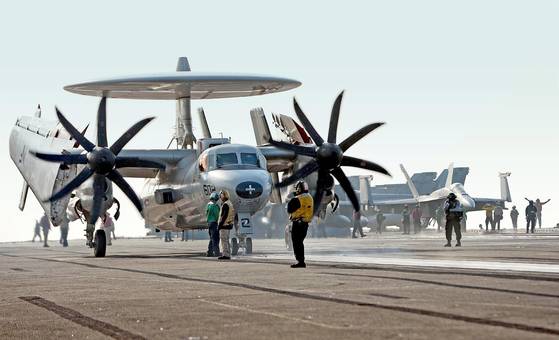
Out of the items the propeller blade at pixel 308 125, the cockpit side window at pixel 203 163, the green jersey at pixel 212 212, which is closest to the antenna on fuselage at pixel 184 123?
the cockpit side window at pixel 203 163

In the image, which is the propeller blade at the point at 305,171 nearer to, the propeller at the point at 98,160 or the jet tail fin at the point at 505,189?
the propeller at the point at 98,160

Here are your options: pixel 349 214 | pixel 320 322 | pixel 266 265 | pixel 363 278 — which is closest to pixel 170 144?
pixel 266 265

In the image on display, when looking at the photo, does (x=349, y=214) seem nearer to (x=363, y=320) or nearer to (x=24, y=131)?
(x=24, y=131)

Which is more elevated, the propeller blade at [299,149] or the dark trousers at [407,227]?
the propeller blade at [299,149]

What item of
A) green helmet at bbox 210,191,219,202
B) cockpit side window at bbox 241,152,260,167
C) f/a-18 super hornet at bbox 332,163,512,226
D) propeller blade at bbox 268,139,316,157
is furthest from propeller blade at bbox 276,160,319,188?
f/a-18 super hornet at bbox 332,163,512,226

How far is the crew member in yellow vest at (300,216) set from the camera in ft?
80.4

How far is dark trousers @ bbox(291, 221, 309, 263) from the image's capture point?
80.2ft

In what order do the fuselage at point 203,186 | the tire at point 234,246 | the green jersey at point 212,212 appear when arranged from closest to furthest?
the green jersey at point 212,212 < the fuselage at point 203,186 < the tire at point 234,246

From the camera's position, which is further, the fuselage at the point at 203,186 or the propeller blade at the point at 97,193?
the propeller blade at the point at 97,193

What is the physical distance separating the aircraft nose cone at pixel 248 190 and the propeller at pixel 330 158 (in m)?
4.24

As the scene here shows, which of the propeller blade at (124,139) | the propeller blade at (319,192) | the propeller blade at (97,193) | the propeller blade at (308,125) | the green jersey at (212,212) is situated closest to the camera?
the green jersey at (212,212)

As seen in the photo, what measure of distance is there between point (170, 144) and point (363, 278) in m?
25.7

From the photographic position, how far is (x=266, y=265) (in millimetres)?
26141

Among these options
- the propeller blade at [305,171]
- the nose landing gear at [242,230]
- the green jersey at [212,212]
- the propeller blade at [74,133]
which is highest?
the propeller blade at [74,133]
